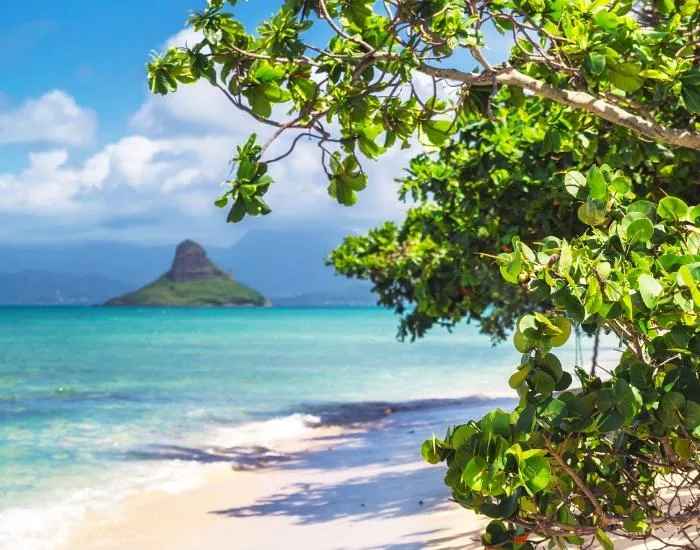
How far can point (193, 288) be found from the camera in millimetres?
162000

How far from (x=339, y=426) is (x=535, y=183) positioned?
12.5 metres

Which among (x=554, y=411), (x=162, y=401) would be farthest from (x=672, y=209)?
(x=162, y=401)

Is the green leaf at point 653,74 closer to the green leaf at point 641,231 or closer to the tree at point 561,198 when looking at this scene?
the tree at point 561,198

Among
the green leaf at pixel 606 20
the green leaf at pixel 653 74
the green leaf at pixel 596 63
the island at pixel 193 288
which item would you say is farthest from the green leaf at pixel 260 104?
the island at pixel 193 288

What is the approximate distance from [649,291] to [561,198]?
3.97 metres

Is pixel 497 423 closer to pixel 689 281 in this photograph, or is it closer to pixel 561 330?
pixel 561 330

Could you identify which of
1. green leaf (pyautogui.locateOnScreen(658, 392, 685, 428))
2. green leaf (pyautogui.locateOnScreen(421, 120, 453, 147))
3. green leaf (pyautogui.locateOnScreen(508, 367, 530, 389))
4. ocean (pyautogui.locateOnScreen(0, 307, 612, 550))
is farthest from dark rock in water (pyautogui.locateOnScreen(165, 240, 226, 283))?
green leaf (pyautogui.locateOnScreen(658, 392, 685, 428))

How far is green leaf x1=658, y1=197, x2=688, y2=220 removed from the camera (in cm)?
292

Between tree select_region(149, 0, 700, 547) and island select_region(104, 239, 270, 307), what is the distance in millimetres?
154345

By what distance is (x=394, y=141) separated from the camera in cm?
413

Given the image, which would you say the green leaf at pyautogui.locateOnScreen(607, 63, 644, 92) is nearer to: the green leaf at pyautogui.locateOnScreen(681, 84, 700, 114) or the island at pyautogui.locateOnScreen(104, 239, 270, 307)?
the green leaf at pyautogui.locateOnScreen(681, 84, 700, 114)

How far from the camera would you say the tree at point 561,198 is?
2.51 meters

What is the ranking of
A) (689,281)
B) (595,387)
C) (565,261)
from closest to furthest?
(689,281) → (565,261) → (595,387)

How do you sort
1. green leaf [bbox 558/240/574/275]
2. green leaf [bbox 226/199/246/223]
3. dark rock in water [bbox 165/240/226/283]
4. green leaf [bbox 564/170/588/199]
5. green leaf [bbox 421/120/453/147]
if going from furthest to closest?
dark rock in water [bbox 165/240/226/283] → green leaf [bbox 421/120/453/147] → green leaf [bbox 226/199/246/223] → green leaf [bbox 564/170/588/199] → green leaf [bbox 558/240/574/275]
